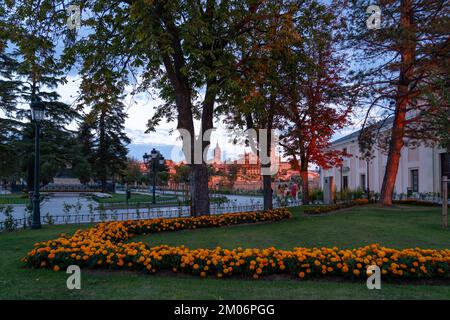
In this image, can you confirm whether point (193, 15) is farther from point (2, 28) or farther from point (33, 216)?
point (33, 216)

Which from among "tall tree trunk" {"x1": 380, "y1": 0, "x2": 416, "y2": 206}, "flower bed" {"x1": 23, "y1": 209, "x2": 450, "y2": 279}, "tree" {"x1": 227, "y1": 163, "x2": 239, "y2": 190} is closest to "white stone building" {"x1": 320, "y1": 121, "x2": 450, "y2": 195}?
"tall tree trunk" {"x1": 380, "y1": 0, "x2": 416, "y2": 206}

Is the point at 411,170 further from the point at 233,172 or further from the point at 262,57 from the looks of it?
the point at 233,172

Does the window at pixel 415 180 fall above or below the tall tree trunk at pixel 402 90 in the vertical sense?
below

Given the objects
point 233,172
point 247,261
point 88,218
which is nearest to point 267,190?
point 88,218

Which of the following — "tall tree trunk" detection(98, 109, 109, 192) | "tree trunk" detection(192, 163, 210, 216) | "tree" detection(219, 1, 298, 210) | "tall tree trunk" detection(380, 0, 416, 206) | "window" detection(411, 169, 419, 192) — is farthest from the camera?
"tall tree trunk" detection(98, 109, 109, 192)

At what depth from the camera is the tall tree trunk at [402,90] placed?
1504 cm

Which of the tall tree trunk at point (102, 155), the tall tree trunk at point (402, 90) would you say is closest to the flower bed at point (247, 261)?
the tall tree trunk at point (402, 90)

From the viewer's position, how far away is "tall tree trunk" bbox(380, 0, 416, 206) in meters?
15.0

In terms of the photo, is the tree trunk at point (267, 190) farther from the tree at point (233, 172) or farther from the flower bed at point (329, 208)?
the tree at point (233, 172)

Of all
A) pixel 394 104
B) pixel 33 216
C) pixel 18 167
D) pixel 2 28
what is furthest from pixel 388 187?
pixel 18 167

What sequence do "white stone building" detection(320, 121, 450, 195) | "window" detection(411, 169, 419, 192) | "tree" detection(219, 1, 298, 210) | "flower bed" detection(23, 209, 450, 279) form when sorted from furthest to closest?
"window" detection(411, 169, 419, 192), "white stone building" detection(320, 121, 450, 195), "tree" detection(219, 1, 298, 210), "flower bed" detection(23, 209, 450, 279)

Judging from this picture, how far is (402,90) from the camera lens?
17.4 metres

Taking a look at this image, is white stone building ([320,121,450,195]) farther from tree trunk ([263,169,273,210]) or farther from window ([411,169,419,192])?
tree trunk ([263,169,273,210])
